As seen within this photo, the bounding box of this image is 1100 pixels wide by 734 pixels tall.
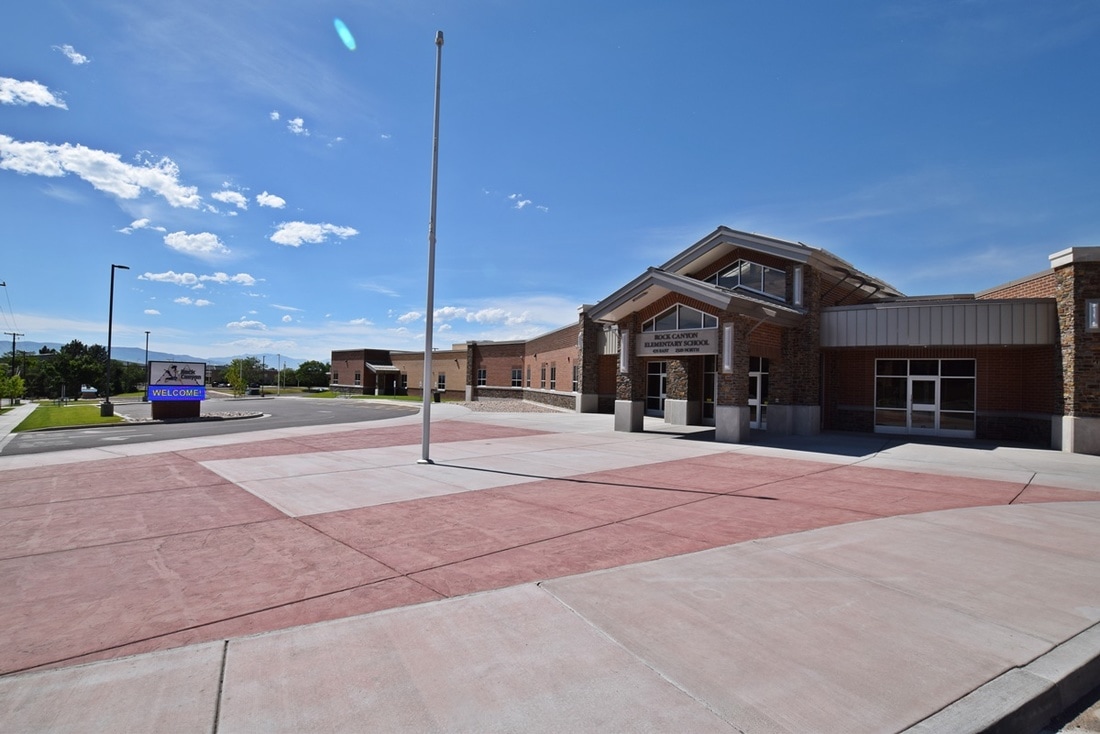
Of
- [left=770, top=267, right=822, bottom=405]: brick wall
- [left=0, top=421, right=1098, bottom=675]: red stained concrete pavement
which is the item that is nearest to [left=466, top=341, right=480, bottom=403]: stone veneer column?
[left=770, top=267, right=822, bottom=405]: brick wall

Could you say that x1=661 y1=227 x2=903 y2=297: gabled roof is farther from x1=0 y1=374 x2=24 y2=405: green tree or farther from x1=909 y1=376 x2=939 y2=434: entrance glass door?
x1=0 y1=374 x2=24 y2=405: green tree

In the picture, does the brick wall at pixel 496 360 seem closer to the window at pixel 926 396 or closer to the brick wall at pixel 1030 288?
the window at pixel 926 396

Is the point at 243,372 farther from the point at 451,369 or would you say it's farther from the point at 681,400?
the point at 681,400

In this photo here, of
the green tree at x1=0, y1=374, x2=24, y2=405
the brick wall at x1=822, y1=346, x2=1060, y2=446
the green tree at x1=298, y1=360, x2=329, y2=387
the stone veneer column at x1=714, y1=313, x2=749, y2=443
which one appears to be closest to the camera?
the stone veneer column at x1=714, y1=313, x2=749, y2=443

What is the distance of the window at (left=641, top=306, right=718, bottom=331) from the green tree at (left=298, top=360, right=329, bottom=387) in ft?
290

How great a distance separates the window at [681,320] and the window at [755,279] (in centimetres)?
445

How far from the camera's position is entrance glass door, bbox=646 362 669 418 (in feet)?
94.9

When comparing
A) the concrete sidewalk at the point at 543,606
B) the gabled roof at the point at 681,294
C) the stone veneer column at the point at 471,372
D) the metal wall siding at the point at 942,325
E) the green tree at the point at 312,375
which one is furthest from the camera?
the green tree at the point at 312,375

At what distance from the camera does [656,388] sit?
96.4 ft

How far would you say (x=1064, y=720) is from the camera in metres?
3.51

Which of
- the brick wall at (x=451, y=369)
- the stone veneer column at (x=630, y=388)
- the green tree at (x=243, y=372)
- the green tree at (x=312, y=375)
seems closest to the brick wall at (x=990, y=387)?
the stone veneer column at (x=630, y=388)

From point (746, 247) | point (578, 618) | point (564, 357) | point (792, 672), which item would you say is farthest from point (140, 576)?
point (564, 357)

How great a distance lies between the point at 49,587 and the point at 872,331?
69.7ft

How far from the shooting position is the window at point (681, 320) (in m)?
18.5
